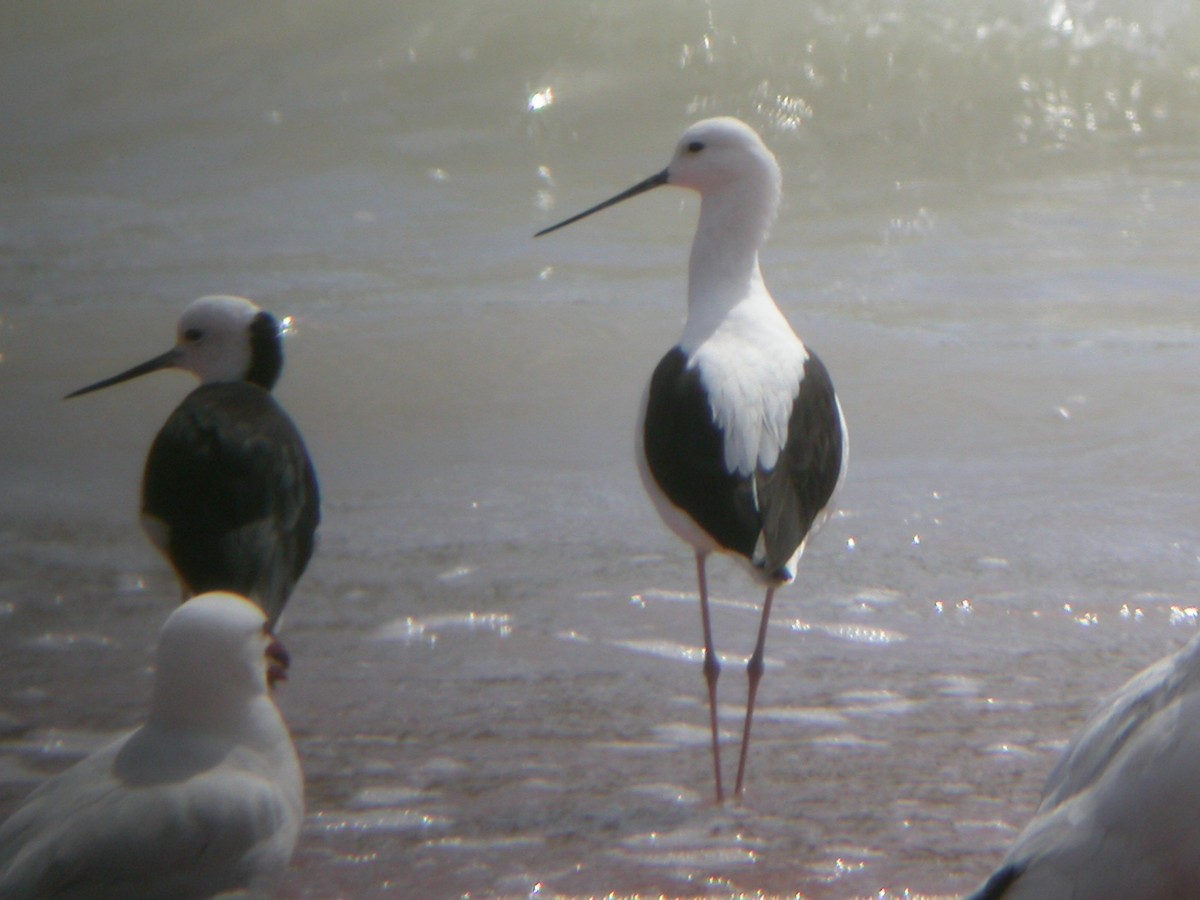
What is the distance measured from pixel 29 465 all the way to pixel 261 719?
3368 mm

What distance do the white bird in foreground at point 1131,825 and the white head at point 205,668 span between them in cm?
147

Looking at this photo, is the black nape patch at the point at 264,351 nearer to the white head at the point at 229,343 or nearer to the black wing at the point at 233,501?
the white head at the point at 229,343

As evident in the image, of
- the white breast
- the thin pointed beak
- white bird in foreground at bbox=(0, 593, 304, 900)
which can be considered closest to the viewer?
white bird in foreground at bbox=(0, 593, 304, 900)

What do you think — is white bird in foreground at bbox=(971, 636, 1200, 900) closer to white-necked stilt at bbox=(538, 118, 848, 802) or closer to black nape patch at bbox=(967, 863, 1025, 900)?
black nape patch at bbox=(967, 863, 1025, 900)

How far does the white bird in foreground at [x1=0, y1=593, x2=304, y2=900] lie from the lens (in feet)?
8.82

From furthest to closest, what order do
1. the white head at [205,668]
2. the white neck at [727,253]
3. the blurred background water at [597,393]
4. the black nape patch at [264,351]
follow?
the black nape patch at [264,351] < the white neck at [727,253] < the blurred background water at [597,393] < the white head at [205,668]

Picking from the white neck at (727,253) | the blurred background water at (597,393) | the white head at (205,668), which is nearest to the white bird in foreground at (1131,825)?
→ the blurred background water at (597,393)

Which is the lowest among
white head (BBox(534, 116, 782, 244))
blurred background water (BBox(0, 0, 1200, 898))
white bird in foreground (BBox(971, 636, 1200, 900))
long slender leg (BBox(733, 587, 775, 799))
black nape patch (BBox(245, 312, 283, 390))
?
blurred background water (BBox(0, 0, 1200, 898))

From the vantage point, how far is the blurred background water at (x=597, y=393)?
12.1 feet

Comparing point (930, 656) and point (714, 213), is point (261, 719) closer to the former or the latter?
point (930, 656)

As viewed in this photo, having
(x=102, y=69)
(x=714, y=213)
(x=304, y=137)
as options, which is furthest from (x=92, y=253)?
(x=714, y=213)

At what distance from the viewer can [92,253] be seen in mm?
9930

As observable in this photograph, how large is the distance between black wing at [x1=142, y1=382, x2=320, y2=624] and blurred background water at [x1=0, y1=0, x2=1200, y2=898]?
1.17 ft

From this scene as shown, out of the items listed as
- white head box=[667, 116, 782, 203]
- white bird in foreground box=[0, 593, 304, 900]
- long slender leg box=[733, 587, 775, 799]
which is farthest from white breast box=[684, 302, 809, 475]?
white bird in foreground box=[0, 593, 304, 900]
